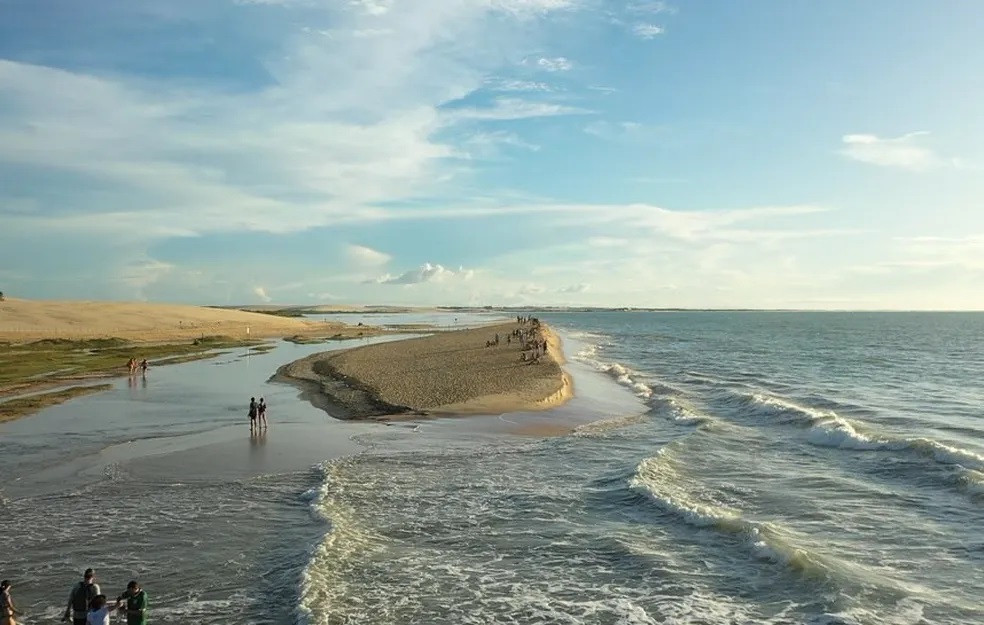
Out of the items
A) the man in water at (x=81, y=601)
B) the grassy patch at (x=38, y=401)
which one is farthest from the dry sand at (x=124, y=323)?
the man in water at (x=81, y=601)

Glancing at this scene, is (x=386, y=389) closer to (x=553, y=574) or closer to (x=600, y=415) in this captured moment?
(x=600, y=415)

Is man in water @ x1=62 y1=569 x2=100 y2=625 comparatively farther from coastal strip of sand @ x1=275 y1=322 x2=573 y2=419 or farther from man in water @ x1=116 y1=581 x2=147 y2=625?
coastal strip of sand @ x1=275 y1=322 x2=573 y2=419

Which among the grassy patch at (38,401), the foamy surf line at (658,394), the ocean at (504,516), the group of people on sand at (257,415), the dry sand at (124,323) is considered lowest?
the ocean at (504,516)

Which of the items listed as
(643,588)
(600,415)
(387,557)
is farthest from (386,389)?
(643,588)

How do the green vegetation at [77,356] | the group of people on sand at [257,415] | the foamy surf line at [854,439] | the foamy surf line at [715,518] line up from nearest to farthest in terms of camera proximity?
the foamy surf line at [715,518] < the foamy surf line at [854,439] < the group of people on sand at [257,415] < the green vegetation at [77,356]

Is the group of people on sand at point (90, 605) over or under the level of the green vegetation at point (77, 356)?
under

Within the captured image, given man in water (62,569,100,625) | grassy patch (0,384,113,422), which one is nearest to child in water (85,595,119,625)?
man in water (62,569,100,625)

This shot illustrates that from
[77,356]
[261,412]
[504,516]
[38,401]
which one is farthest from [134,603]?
[77,356]

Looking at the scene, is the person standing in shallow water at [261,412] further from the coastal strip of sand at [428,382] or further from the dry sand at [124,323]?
the dry sand at [124,323]
